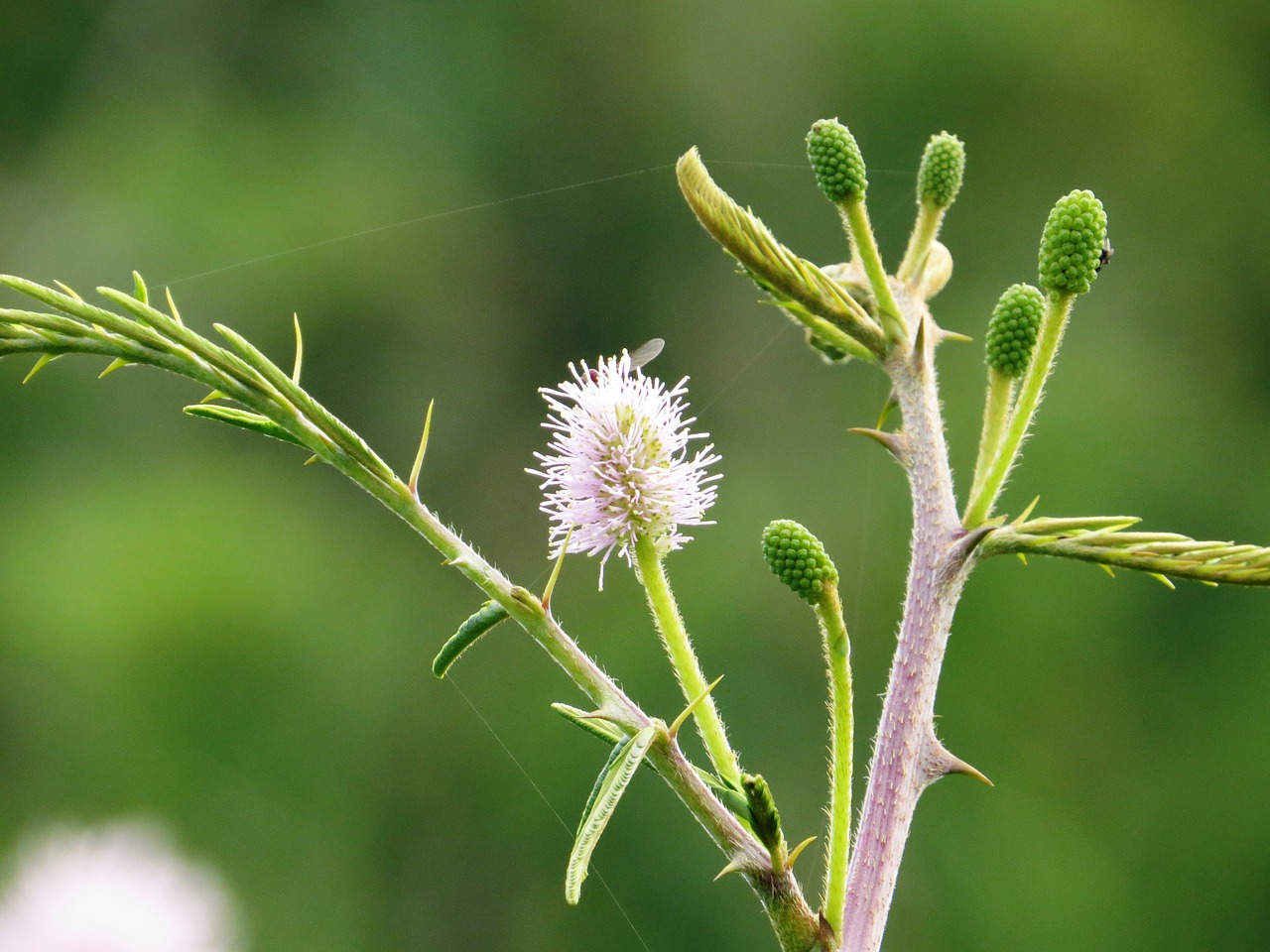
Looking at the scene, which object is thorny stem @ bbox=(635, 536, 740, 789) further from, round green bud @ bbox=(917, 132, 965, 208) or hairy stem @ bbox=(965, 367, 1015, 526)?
round green bud @ bbox=(917, 132, 965, 208)

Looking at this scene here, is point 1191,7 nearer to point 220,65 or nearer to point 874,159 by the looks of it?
point 874,159

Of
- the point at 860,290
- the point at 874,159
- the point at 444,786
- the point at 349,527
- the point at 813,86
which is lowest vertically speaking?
the point at 860,290

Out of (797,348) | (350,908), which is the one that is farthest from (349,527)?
(797,348)

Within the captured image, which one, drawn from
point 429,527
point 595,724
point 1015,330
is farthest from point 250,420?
point 1015,330

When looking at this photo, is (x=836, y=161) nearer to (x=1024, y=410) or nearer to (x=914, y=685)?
(x=1024, y=410)

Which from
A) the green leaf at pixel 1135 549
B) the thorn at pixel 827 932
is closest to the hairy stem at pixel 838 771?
the thorn at pixel 827 932

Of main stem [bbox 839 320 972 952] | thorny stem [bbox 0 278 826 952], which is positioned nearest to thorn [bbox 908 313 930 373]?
main stem [bbox 839 320 972 952]
